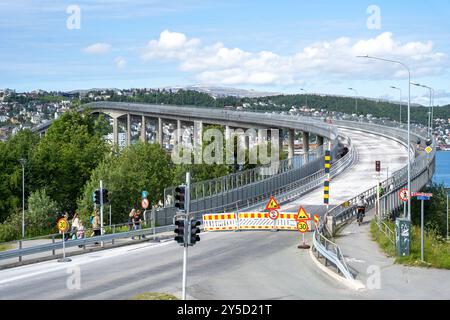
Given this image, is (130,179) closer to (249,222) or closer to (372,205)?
(372,205)

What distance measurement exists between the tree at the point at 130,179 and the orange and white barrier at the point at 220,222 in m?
24.0

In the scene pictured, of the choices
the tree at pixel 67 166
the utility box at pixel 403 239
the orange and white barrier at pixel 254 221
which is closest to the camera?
the utility box at pixel 403 239

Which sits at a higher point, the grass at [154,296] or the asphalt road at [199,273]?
the grass at [154,296]

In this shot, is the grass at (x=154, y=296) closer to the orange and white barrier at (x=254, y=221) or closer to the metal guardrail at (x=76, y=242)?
the metal guardrail at (x=76, y=242)

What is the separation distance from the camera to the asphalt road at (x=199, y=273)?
71.7 feet

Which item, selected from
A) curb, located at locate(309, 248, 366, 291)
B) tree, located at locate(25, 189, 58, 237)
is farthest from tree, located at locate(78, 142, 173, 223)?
curb, located at locate(309, 248, 366, 291)

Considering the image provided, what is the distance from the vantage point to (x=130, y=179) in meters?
72.6

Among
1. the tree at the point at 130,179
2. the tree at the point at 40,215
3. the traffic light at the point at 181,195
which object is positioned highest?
the traffic light at the point at 181,195

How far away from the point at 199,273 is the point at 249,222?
15.5 meters

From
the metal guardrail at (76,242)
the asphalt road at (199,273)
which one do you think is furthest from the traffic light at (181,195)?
the metal guardrail at (76,242)

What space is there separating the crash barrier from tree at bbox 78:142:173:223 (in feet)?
79.1

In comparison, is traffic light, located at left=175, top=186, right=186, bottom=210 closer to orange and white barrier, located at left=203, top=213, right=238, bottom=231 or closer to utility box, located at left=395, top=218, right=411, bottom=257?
utility box, located at left=395, top=218, right=411, bottom=257
